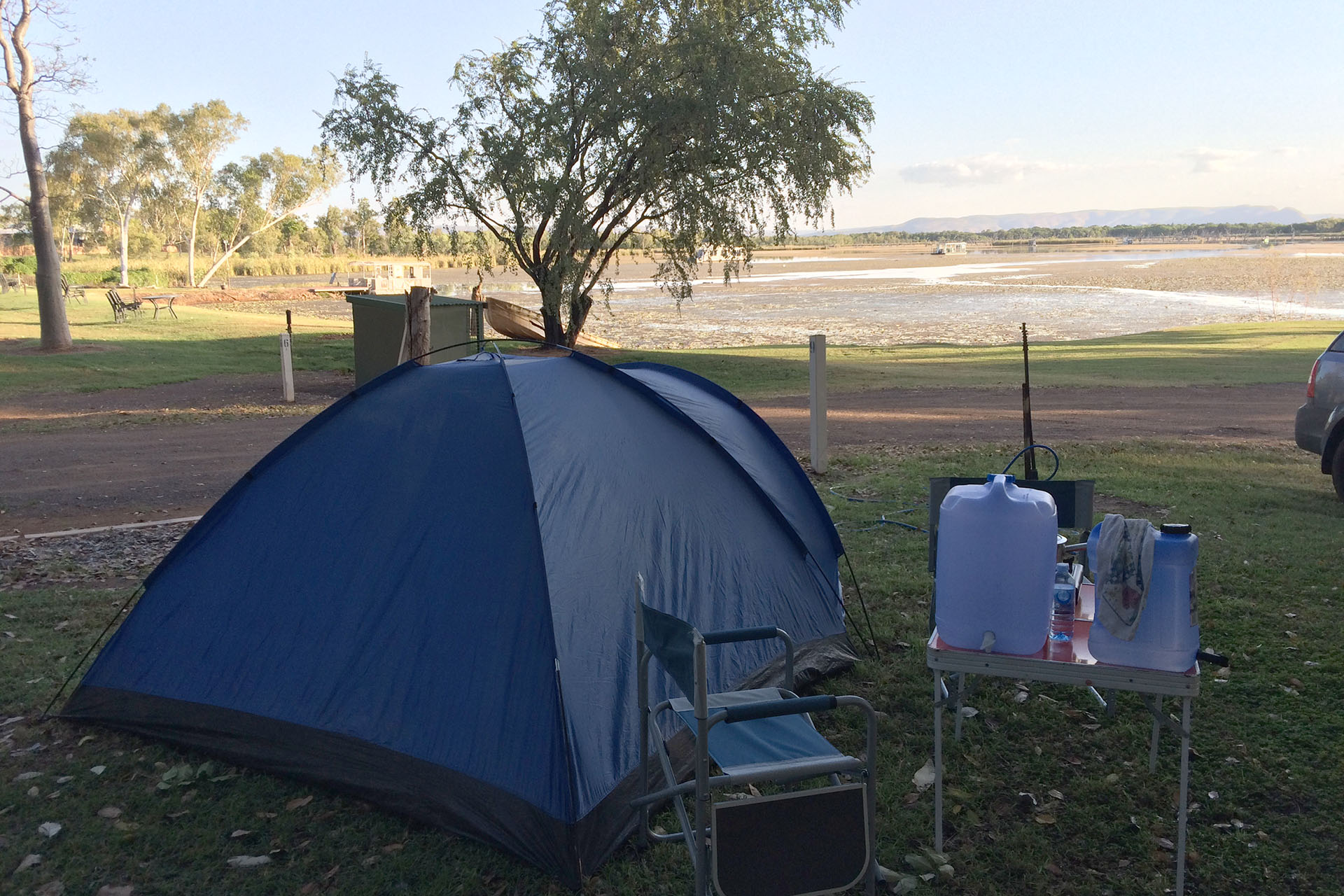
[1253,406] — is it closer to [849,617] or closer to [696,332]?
[849,617]

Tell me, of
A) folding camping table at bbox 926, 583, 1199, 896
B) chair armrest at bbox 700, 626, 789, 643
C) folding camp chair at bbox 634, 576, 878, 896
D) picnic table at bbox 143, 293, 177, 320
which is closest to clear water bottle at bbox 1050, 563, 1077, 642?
folding camping table at bbox 926, 583, 1199, 896

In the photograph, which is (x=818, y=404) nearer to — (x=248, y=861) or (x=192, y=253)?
(x=248, y=861)

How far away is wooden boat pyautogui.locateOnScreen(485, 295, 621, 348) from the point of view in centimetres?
2486

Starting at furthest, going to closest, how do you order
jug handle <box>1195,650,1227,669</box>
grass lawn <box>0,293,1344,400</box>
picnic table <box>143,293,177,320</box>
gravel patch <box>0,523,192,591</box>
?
picnic table <box>143,293,177,320</box> < grass lawn <box>0,293,1344,400</box> < gravel patch <box>0,523,192,591</box> < jug handle <box>1195,650,1227,669</box>

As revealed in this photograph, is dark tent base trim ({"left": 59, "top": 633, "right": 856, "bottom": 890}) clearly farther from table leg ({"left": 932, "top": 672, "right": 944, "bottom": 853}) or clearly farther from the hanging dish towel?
the hanging dish towel

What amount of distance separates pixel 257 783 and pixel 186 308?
111ft

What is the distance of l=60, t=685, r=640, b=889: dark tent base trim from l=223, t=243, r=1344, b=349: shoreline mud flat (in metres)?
21.0

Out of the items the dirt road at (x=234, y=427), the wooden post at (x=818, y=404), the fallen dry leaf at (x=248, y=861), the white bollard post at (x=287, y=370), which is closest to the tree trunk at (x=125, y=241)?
the dirt road at (x=234, y=427)

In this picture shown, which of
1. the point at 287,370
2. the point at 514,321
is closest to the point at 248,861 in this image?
the point at 287,370

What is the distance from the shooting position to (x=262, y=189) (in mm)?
64250

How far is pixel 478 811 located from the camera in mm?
3740

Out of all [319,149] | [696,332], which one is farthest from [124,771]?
[696,332]

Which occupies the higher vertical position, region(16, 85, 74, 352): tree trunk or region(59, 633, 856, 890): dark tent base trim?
region(16, 85, 74, 352): tree trunk

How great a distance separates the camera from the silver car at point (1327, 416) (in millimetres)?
8523
